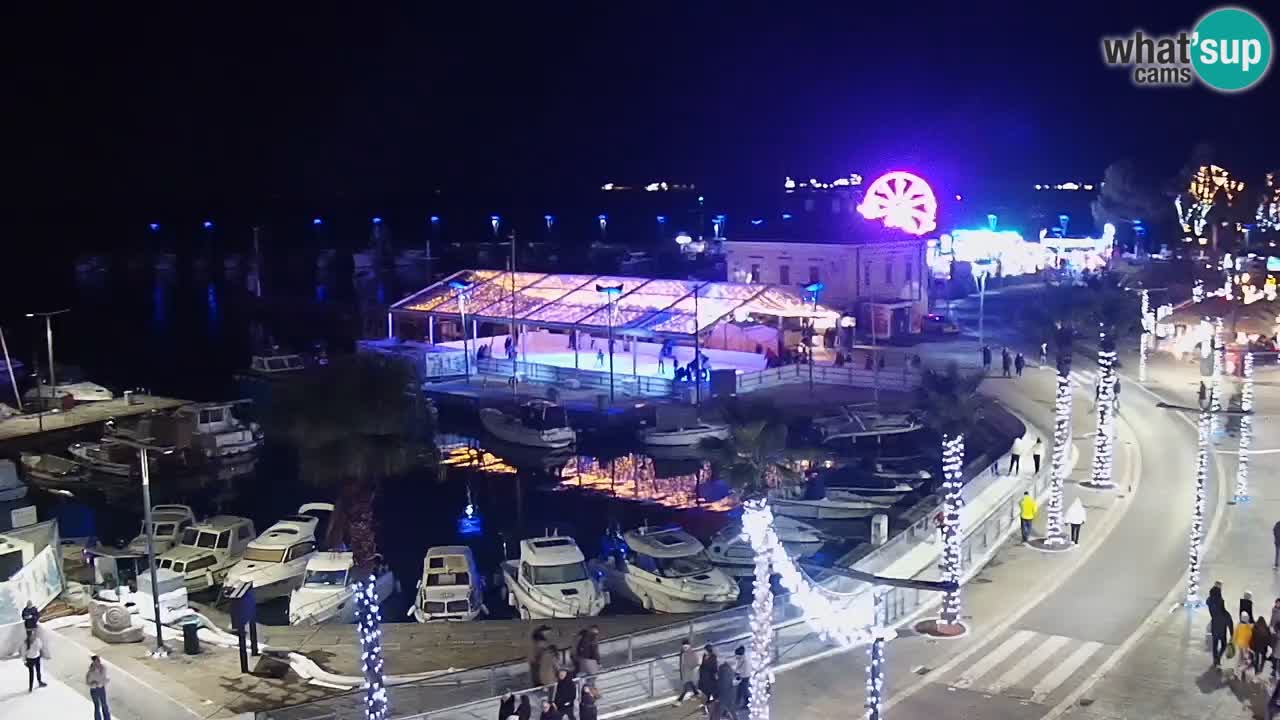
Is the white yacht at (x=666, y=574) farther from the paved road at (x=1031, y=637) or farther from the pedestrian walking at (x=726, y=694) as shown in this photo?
the pedestrian walking at (x=726, y=694)

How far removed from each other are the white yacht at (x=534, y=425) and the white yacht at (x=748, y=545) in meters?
13.3

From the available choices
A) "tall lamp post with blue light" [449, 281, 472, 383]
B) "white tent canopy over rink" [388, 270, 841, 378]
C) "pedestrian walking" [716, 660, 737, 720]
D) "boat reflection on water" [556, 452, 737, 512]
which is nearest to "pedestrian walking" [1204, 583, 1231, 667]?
"pedestrian walking" [716, 660, 737, 720]

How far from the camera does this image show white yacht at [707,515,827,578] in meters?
31.1

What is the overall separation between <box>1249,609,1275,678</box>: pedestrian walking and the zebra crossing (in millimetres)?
2139

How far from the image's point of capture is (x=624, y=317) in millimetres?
56375

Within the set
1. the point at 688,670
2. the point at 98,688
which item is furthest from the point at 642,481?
the point at 98,688

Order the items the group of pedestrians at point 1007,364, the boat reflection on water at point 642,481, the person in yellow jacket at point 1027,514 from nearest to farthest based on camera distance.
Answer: the person in yellow jacket at point 1027,514
the boat reflection on water at point 642,481
the group of pedestrians at point 1007,364

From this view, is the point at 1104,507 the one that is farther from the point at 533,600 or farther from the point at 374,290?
the point at 374,290

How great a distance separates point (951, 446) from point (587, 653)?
29.8ft

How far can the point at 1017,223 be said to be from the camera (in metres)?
136

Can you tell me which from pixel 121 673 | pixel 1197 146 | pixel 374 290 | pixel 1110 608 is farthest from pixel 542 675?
pixel 374 290

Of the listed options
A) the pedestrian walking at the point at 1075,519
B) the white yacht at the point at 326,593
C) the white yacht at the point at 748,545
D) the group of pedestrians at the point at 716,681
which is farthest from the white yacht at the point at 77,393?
the pedestrian walking at the point at 1075,519

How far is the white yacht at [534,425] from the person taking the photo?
46.8 meters

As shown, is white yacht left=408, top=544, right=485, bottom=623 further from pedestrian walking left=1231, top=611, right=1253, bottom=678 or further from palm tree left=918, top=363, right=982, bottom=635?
pedestrian walking left=1231, top=611, right=1253, bottom=678
